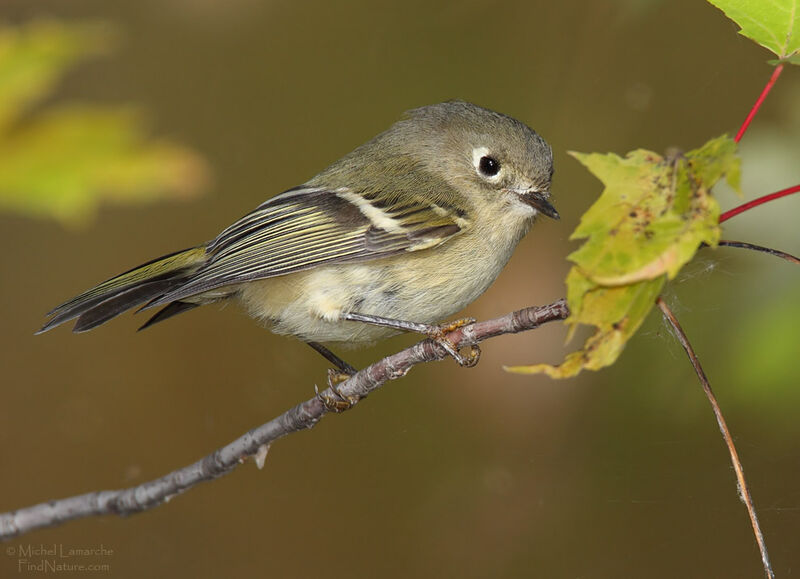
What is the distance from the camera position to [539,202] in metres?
1.82

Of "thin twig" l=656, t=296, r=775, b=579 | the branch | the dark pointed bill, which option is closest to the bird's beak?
the dark pointed bill

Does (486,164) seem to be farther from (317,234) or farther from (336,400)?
(336,400)

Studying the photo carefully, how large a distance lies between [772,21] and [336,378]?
1.31 metres

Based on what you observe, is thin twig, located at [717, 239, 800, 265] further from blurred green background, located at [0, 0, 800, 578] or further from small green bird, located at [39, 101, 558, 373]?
small green bird, located at [39, 101, 558, 373]

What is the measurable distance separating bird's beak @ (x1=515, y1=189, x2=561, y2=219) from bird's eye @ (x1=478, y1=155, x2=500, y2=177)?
8cm

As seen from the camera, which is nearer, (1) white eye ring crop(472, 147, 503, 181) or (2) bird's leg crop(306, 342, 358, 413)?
(2) bird's leg crop(306, 342, 358, 413)

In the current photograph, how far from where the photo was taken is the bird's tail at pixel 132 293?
1737mm

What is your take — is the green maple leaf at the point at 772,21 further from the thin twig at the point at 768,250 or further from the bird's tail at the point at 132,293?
the bird's tail at the point at 132,293

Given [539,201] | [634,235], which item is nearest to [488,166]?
[539,201]

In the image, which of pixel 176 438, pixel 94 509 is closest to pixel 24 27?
pixel 94 509

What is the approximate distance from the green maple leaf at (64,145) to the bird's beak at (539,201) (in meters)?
0.76

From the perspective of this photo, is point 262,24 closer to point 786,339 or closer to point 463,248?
point 463,248

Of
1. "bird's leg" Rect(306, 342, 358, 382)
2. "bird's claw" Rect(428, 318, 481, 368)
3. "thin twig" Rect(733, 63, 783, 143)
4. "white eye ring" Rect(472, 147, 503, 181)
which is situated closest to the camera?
"thin twig" Rect(733, 63, 783, 143)

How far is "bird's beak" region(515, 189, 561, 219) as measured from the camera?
5.70 ft
